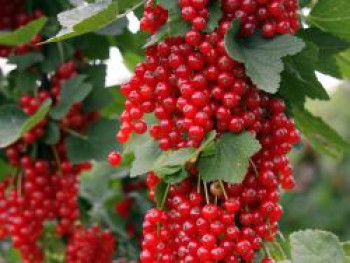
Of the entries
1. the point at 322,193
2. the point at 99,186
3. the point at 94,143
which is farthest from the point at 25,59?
the point at 322,193

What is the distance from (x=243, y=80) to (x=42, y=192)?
93cm

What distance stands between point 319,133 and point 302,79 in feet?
1.23

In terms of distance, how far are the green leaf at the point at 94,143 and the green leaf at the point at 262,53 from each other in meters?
0.81

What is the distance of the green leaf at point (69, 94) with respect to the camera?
75.8 inches

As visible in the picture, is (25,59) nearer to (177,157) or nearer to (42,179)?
(42,179)

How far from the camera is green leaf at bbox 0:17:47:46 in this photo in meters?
1.84

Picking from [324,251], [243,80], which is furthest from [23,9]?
[324,251]

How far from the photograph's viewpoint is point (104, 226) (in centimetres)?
245

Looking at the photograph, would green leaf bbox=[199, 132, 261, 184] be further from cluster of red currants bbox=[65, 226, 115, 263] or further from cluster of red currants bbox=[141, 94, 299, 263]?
cluster of red currants bbox=[65, 226, 115, 263]

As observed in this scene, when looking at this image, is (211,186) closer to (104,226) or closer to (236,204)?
(236,204)

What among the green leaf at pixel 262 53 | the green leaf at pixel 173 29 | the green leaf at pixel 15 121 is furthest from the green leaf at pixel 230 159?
the green leaf at pixel 15 121

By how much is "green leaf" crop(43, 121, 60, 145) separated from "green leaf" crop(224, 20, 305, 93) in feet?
2.84

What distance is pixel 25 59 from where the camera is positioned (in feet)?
6.59

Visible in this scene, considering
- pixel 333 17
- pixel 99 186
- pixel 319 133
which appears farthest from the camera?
pixel 99 186
